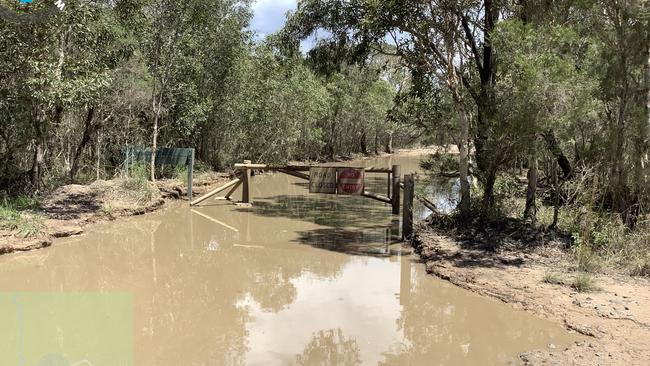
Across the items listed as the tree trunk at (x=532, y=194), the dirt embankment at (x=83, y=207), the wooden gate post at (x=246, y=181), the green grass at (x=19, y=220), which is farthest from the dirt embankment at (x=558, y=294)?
the green grass at (x=19, y=220)

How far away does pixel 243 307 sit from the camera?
7.04 m

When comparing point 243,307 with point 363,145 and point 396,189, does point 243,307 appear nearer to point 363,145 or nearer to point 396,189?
point 396,189

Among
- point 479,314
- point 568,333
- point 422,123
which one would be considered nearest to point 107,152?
point 422,123

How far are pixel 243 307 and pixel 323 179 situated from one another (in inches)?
232

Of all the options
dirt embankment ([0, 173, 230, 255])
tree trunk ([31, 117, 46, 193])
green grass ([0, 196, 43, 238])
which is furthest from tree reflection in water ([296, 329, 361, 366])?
tree trunk ([31, 117, 46, 193])

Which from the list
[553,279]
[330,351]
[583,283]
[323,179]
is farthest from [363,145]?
[330,351]

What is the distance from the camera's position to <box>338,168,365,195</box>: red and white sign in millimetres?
12359

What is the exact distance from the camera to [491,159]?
10078 mm

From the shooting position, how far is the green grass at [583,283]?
704 centimetres

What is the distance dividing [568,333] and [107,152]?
1619 centimetres

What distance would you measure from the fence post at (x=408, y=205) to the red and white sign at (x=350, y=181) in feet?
→ 5.67

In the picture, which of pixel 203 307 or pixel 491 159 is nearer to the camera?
pixel 203 307

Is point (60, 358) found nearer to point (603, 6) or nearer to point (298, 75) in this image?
point (603, 6)

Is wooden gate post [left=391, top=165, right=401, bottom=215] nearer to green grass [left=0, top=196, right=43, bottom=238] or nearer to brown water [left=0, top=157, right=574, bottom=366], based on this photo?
brown water [left=0, top=157, right=574, bottom=366]
